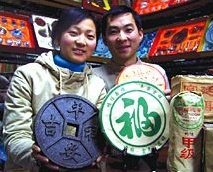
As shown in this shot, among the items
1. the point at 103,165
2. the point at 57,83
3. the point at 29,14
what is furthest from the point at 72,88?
the point at 29,14

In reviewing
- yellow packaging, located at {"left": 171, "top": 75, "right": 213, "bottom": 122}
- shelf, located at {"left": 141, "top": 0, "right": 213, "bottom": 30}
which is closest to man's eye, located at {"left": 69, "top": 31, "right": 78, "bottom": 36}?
yellow packaging, located at {"left": 171, "top": 75, "right": 213, "bottom": 122}

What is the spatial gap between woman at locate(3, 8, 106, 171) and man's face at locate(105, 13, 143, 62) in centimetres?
35

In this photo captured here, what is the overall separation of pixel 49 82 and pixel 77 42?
220 millimetres

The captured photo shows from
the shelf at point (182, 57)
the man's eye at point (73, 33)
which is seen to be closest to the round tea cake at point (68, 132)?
the man's eye at point (73, 33)

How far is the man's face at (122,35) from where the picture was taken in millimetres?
1779

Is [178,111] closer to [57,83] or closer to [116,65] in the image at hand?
[57,83]

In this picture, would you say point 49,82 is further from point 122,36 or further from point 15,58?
point 15,58

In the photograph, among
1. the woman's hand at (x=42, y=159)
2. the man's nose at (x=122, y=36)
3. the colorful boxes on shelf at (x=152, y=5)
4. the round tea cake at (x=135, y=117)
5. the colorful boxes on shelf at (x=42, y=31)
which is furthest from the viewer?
the colorful boxes on shelf at (x=152, y=5)

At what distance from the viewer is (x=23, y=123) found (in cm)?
116

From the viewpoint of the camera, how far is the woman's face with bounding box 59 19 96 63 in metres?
1.36

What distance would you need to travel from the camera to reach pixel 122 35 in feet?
5.80

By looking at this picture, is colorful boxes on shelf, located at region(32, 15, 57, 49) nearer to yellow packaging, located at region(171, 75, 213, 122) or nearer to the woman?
the woman

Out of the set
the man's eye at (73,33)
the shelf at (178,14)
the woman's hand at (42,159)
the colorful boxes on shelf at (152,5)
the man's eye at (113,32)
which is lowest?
the woman's hand at (42,159)

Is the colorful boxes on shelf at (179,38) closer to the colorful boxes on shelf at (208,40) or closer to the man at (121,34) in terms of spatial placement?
the colorful boxes on shelf at (208,40)
